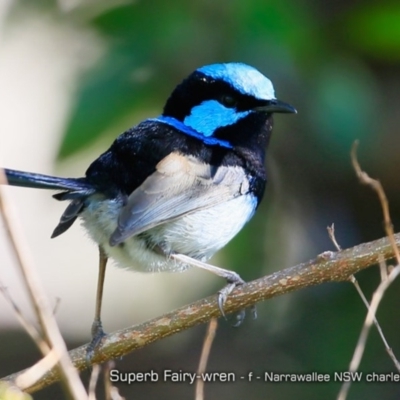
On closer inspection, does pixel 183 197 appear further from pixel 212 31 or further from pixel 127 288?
pixel 127 288

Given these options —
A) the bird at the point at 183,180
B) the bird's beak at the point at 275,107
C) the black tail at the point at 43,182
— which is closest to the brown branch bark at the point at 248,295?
the bird at the point at 183,180

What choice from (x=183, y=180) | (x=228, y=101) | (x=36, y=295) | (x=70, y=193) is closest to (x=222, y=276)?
(x=183, y=180)

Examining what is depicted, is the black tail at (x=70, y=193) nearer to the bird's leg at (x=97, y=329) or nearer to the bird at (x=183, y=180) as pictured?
the bird at (x=183, y=180)

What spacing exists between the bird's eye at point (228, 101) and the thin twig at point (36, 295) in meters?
2.18

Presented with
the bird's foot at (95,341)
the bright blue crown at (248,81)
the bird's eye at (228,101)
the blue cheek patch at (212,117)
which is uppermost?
the bright blue crown at (248,81)

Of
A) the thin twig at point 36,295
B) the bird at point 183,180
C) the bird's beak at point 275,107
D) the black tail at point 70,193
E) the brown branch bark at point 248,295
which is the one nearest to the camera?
the thin twig at point 36,295

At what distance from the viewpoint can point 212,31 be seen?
12.4 ft

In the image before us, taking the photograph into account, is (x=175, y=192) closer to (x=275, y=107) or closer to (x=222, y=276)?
(x=222, y=276)

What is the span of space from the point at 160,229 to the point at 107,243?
0.70 ft

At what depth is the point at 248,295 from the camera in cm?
283

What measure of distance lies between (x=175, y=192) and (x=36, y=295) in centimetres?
190

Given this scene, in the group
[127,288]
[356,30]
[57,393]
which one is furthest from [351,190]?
[57,393]

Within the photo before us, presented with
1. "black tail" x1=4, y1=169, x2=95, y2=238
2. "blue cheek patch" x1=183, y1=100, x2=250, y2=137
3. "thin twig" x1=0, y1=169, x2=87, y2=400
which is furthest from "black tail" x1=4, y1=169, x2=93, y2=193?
"thin twig" x1=0, y1=169, x2=87, y2=400

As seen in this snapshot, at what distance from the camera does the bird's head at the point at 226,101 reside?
353 cm
